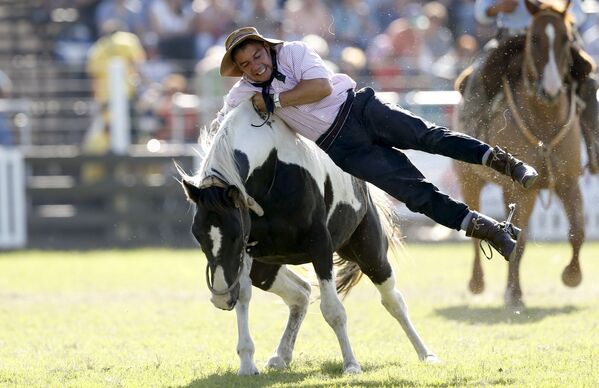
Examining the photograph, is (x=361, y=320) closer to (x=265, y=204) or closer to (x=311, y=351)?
(x=311, y=351)

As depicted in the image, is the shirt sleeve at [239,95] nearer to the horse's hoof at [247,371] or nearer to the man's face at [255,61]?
the man's face at [255,61]

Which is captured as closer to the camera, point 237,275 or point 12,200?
point 237,275

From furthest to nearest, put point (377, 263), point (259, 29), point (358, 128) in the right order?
point (259, 29) < point (377, 263) < point (358, 128)

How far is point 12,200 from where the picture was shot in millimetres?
15711

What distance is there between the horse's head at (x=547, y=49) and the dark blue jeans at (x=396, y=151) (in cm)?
291

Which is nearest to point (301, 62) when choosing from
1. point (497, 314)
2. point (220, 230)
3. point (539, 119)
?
point (220, 230)

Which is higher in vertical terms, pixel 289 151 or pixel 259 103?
pixel 259 103

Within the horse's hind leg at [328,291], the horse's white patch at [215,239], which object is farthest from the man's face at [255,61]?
the horse's white patch at [215,239]

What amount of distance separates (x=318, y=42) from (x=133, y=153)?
2964 millimetres

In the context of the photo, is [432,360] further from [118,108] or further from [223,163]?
[118,108]

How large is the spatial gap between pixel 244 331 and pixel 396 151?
135 cm

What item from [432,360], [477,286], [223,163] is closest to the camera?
[223,163]

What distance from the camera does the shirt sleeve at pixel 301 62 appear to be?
6555 millimetres

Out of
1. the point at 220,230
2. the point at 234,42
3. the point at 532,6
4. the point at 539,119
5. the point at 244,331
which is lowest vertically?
the point at 244,331
